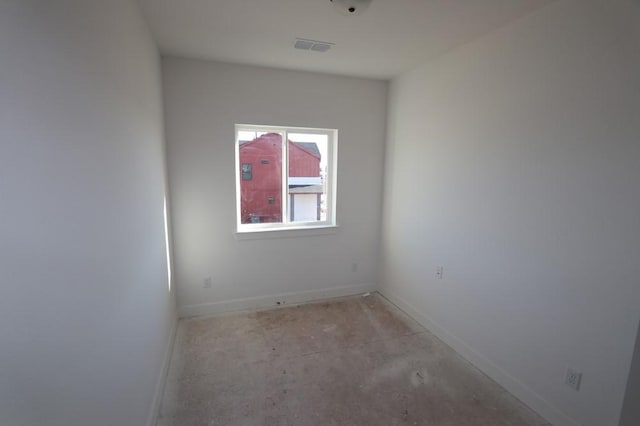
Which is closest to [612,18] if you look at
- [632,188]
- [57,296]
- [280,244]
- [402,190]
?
[632,188]

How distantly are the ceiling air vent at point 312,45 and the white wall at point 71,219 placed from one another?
114 centimetres

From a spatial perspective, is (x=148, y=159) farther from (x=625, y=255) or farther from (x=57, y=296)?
(x=625, y=255)

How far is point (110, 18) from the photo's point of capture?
133cm


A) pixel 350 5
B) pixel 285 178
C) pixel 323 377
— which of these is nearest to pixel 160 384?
pixel 323 377

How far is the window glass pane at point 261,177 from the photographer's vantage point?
10.4ft

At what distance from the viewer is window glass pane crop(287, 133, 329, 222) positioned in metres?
3.35

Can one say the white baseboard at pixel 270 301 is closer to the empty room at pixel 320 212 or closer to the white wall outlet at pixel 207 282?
the empty room at pixel 320 212

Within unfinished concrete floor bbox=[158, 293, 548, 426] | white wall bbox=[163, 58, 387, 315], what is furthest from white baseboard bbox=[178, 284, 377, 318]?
unfinished concrete floor bbox=[158, 293, 548, 426]

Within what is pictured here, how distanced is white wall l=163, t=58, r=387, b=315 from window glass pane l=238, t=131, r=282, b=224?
18 cm

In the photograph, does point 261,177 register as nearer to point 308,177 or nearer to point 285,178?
point 285,178

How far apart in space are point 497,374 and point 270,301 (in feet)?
7.13

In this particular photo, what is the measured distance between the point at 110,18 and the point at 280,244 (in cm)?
236

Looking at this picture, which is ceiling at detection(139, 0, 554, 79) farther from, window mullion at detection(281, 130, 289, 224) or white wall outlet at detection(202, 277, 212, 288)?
white wall outlet at detection(202, 277, 212, 288)

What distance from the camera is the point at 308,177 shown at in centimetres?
343
